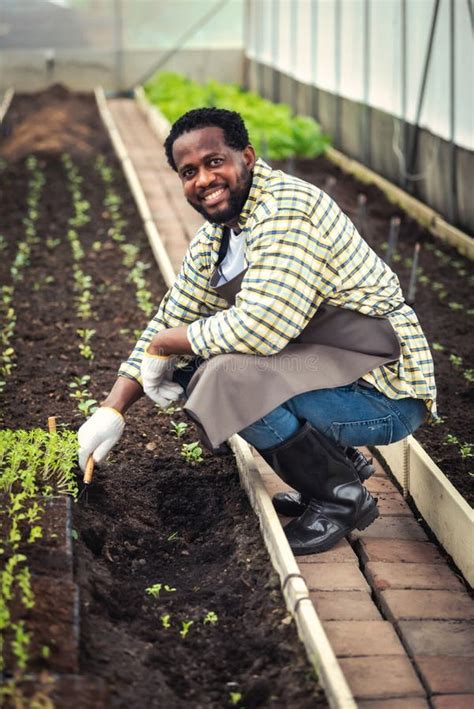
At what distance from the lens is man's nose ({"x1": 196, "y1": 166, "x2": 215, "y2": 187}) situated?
326 cm

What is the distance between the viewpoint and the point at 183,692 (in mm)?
2695

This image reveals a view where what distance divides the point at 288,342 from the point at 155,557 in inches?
34.7

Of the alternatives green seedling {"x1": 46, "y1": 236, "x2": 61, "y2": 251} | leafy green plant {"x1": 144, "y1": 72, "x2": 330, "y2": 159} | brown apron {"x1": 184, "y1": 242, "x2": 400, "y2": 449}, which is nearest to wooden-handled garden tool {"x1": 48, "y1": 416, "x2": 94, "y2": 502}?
brown apron {"x1": 184, "y1": 242, "x2": 400, "y2": 449}

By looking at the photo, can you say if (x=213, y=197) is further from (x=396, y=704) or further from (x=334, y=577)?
(x=396, y=704)

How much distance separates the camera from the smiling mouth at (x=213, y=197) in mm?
3293

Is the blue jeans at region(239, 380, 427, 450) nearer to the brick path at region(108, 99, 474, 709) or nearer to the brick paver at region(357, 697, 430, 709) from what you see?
the brick path at region(108, 99, 474, 709)

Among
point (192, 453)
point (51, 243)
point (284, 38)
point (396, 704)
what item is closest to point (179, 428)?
point (192, 453)

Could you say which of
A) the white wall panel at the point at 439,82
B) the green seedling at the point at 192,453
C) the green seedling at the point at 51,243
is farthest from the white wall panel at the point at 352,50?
the green seedling at the point at 192,453

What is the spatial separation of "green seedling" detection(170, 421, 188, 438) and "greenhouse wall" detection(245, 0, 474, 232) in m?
3.97

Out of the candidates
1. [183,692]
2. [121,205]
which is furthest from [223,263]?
[121,205]

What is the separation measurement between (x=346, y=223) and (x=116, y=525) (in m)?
1.34

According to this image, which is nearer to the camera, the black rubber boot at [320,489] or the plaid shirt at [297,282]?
the plaid shirt at [297,282]

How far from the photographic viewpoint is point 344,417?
11.2ft

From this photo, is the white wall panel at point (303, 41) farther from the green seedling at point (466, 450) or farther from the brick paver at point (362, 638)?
the brick paver at point (362, 638)
